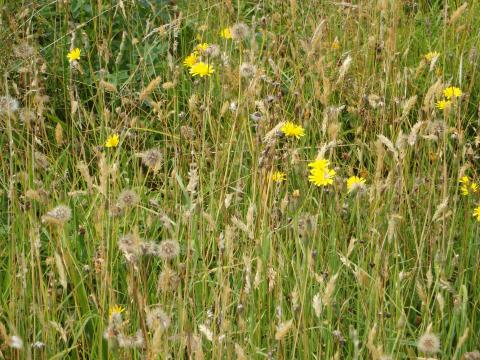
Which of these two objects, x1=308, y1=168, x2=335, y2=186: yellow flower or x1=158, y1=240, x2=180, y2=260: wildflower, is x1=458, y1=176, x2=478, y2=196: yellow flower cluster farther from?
x1=158, y1=240, x2=180, y2=260: wildflower

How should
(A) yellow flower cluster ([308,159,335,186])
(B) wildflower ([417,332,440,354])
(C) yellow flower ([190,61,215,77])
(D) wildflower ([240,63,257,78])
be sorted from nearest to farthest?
(B) wildflower ([417,332,440,354]) → (A) yellow flower cluster ([308,159,335,186]) → (D) wildflower ([240,63,257,78]) → (C) yellow flower ([190,61,215,77])

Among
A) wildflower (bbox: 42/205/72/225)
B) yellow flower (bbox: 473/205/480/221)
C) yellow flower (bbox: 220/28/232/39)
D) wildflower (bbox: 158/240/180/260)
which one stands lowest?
yellow flower (bbox: 473/205/480/221)

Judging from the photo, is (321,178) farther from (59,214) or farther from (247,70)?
(59,214)

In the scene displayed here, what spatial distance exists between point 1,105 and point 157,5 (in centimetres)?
167

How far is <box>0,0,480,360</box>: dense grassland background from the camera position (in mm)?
1682

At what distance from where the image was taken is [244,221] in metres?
2.35

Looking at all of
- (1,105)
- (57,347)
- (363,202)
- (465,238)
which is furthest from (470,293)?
(1,105)

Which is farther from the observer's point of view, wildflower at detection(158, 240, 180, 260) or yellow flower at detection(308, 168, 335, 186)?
yellow flower at detection(308, 168, 335, 186)

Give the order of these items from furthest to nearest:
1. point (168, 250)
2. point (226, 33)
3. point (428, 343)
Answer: point (226, 33) → point (168, 250) → point (428, 343)

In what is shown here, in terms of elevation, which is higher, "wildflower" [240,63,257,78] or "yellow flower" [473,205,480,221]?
"wildflower" [240,63,257,78]

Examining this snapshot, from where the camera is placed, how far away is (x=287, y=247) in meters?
2.15

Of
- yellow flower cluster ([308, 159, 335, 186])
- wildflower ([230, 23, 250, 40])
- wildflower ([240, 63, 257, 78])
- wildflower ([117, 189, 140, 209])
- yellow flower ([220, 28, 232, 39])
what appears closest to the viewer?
wildflower ([117, 189, 140, 209])

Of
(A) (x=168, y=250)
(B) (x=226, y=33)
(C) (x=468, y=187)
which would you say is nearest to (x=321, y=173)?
(C) (x=468, y=187)

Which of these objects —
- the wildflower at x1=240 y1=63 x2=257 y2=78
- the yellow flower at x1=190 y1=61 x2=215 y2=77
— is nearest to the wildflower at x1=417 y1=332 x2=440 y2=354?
the wildflower at x1=240 y1=63 x2=257 y2=78
